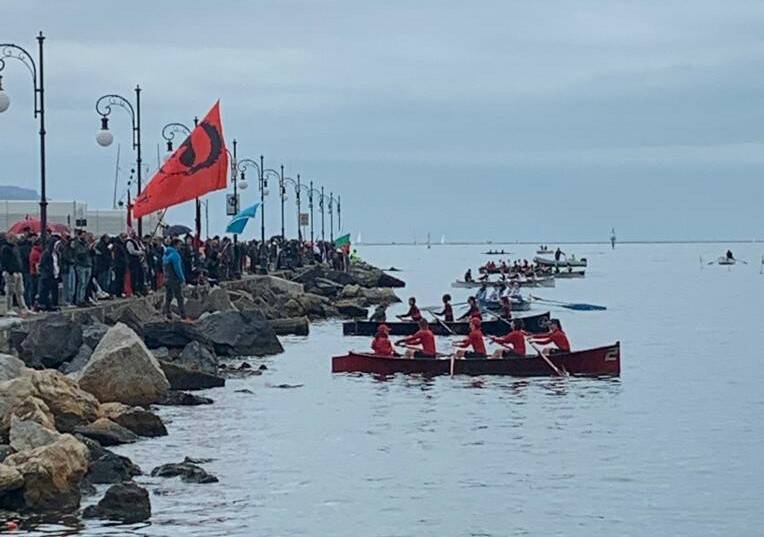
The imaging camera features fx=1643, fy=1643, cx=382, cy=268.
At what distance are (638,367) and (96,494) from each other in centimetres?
2694

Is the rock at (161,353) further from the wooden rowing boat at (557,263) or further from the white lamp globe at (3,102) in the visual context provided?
the wooden rowing boat at (557,263)

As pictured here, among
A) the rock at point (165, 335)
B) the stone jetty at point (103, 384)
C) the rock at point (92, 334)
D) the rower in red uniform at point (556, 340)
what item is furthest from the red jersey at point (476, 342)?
the rock at point (92, 334)

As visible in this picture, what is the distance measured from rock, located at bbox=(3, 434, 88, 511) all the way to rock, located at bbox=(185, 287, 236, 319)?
24.8 m

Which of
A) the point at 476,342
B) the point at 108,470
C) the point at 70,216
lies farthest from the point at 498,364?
the point at 70,216

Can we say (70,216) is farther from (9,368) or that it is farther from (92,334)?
(9,368)

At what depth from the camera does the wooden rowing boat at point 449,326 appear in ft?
174

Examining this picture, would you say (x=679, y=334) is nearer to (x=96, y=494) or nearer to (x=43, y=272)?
(x=43, y=272)

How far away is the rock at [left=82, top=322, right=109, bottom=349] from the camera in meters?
33.8

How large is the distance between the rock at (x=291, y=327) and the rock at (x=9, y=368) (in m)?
28.1

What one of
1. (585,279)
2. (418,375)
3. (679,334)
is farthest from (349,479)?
(585,279)

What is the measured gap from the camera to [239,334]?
43.8m

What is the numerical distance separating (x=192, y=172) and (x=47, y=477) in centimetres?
2241

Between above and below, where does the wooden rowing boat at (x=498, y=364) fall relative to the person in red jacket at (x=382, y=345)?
below

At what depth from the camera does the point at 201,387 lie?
116ft
